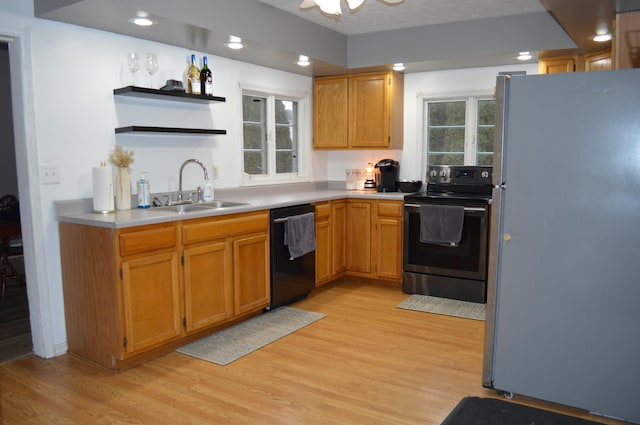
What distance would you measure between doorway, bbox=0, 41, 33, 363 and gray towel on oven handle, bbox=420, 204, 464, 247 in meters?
3.16

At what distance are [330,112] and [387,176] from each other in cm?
90

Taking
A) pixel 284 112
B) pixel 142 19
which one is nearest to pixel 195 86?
pixel 142 19

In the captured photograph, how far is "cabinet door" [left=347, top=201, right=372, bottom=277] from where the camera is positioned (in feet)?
16.2

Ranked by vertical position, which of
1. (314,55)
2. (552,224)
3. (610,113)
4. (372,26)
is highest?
(372,26)

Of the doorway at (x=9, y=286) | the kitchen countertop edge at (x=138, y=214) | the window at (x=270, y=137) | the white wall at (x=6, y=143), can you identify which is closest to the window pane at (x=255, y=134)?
the window at (x=270, y=137)

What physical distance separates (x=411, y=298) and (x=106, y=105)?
9.68 ft

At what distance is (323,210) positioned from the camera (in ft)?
15.2

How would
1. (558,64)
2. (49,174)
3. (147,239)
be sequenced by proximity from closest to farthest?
(147,239)
(49,174)
(558,64)

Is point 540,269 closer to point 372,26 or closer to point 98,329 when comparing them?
point 98,329

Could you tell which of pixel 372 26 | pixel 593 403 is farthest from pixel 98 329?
pixel 372 26

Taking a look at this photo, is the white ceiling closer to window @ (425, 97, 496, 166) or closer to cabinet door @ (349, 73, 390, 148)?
cabinet door @ (349, 73, 390, 148)

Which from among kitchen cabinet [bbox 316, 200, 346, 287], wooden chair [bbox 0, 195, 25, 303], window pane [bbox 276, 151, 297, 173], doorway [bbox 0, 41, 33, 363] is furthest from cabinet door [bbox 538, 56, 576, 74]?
wooden chair [bbox 0, 195, 25, 303]

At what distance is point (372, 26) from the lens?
4.52m

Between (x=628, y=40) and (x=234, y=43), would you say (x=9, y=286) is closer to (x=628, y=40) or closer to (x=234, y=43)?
(x=234, y=43)
